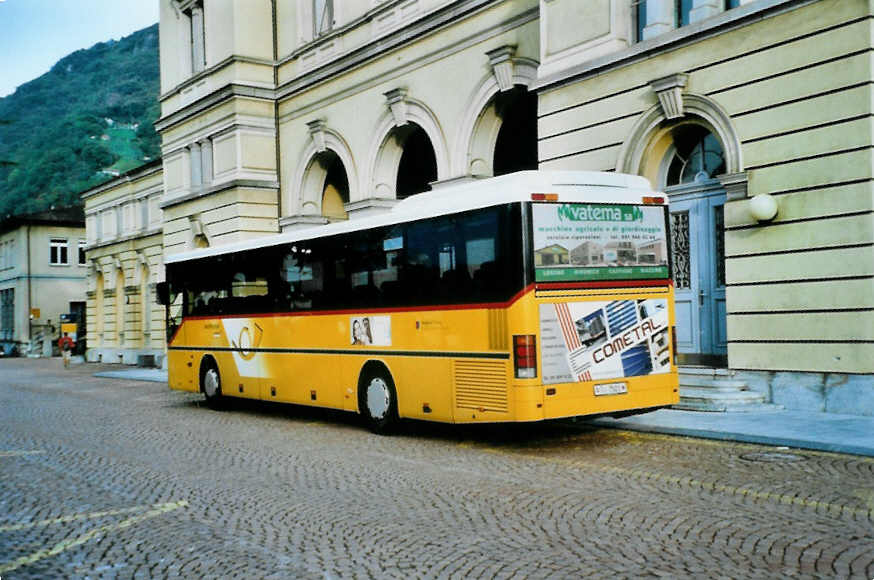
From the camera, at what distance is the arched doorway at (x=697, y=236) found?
49.4 ft

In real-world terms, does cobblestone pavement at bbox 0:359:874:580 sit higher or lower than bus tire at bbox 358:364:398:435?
lower

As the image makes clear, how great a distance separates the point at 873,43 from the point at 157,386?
19.5 metres

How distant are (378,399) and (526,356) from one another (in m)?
3.24

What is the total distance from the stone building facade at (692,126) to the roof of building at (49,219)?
4104 cm

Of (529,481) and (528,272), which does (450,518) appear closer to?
(529,481)

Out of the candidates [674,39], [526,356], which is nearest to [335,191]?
[674,39]

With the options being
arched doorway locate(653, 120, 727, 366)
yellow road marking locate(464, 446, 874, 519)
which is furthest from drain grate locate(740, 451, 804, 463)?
arched doorway locate(653, 120, 727, 366)

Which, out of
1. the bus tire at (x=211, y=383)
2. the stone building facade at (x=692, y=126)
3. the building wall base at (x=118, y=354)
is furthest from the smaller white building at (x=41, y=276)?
the bus tire at (x=211, y=383)

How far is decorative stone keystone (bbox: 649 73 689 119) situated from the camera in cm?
1481

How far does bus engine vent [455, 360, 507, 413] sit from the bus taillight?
0.83 feet

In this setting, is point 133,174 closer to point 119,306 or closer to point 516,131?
point 119,306

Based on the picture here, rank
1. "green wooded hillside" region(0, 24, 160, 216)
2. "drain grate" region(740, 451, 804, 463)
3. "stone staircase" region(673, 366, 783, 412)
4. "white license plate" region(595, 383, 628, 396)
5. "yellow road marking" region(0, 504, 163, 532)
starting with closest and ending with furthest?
"yellow road marking" region(0, 504, 163, 532)
"drain grate" region(740, 451, 804, 463)
"white license plate" region(595, 383, 628, 396)
"stone staircase" region(673, 366, 783, 412)
"green wooded hillside" region(0, 24, 160, 216)

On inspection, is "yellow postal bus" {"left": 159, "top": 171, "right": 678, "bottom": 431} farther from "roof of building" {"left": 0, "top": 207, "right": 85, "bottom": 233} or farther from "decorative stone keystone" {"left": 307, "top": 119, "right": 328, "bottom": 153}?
"roof of building" {"left": 0, "top": 207, "right": 85, "bottom": 233}

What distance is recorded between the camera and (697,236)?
50.2 feet
